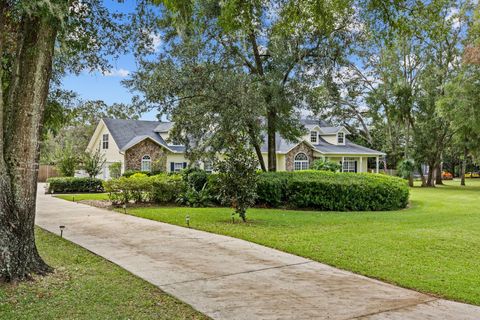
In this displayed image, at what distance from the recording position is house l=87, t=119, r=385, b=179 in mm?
28078

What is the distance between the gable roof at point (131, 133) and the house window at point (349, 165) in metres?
13.5

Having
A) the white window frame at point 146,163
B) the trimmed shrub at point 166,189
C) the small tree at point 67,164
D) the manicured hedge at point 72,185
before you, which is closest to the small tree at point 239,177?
the trimmed shrub at point 166,189

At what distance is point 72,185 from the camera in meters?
21.8

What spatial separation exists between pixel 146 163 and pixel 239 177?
61.1ft

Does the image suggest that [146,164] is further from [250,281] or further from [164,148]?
[250,281]

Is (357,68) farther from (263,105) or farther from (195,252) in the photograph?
(195,252)

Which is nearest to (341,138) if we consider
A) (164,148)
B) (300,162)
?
(300,162)

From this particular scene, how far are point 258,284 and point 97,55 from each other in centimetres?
491

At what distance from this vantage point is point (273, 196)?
14805mm

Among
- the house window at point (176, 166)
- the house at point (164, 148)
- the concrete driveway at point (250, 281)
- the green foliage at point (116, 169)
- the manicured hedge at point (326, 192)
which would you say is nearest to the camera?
the concrete driveway at point (250, 281)

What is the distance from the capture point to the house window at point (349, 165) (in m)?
34.2

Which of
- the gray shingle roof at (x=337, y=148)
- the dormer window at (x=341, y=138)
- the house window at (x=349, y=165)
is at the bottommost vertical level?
the house window at (x=349, y=165)

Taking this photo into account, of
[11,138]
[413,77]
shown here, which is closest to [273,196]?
[11,138]

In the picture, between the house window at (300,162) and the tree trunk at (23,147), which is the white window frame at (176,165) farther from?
the tree trunk at (23,147)
